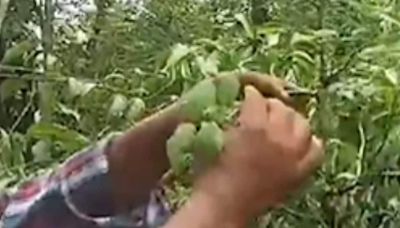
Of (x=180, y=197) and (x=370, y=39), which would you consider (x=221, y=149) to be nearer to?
(x=180, y=197)

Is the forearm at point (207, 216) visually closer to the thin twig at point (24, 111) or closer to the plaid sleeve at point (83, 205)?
the plaid sleeve at point (83, 205)

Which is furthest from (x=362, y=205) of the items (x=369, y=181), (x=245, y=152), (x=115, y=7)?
(x=115, y=7)

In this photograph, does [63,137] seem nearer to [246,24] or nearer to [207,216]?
[246,24]

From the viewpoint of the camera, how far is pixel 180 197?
1033mm

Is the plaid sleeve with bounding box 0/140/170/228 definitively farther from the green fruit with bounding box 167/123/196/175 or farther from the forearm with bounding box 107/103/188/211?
the green fruit with bounding box 167/123/196/175

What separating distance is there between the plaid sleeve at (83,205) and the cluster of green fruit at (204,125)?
171mm

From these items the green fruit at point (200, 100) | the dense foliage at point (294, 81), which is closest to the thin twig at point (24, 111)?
the dense foliage at point (294, 81)

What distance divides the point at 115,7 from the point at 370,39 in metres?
0.59

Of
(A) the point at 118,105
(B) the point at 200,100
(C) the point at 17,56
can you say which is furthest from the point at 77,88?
(B) the point at 200,100

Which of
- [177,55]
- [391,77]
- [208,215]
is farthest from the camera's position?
[177,55]

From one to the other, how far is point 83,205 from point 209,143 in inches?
11.3

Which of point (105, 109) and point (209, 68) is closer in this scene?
point (209, 68)

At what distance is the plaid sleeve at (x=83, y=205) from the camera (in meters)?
1.02

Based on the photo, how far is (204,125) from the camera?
2.63ft
